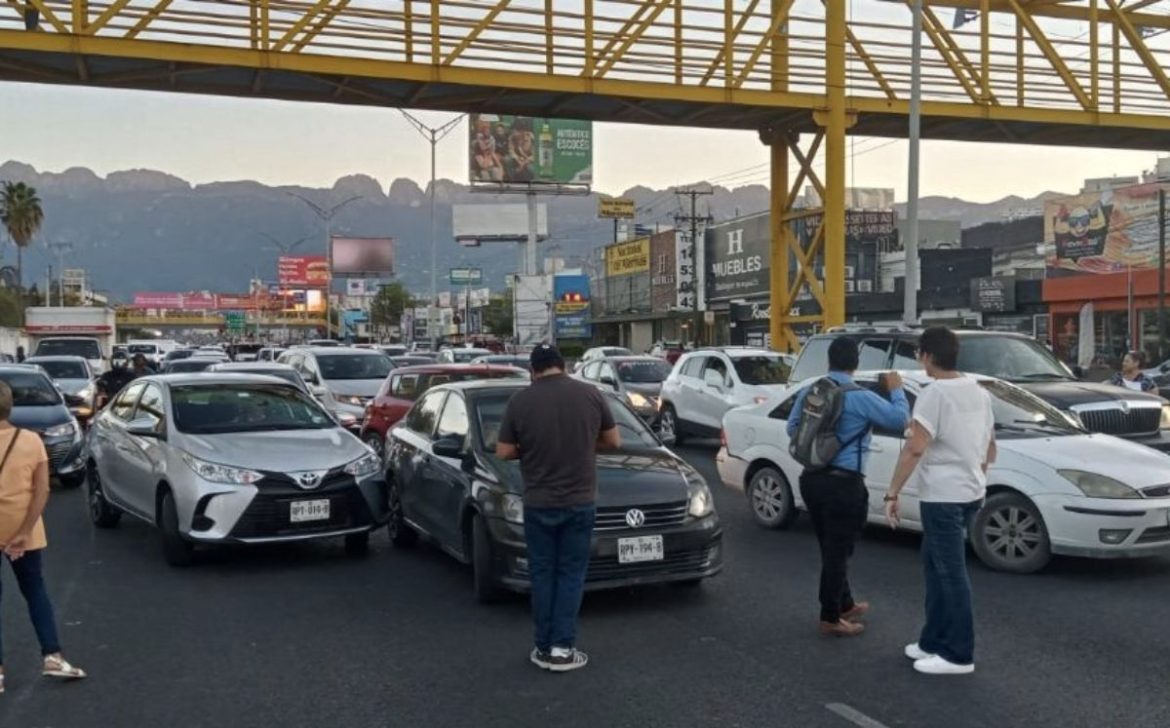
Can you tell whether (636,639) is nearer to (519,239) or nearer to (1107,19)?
(1107,19)

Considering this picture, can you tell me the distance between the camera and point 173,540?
888 centimetres

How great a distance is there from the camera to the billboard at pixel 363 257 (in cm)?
9406

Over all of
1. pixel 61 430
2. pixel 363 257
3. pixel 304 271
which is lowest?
pixel 61 430

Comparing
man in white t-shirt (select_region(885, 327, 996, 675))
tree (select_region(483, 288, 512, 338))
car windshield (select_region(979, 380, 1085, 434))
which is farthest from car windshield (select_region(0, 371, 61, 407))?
tree (select_region(483, 288, 512, 338))

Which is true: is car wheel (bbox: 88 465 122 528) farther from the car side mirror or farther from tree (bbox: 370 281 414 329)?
tree (bbox: 370 281 414 329)

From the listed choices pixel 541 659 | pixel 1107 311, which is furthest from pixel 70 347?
pixel 1107 311

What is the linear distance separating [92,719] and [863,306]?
44111 mm

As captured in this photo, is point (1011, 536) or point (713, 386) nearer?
point (1011, 536)

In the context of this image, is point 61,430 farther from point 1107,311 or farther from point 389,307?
point 389,307

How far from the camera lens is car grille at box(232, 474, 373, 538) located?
867 cm

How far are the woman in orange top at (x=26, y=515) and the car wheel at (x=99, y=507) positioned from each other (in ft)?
16.9

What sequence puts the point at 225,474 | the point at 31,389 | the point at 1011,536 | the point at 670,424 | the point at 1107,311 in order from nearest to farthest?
the point at 1011,536 → the point at 225,474 → the point at 31,389 → the point at 670,424 → the point at 1107,311

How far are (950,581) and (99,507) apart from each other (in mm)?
8503

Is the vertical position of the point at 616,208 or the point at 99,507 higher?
the point at 616,208
